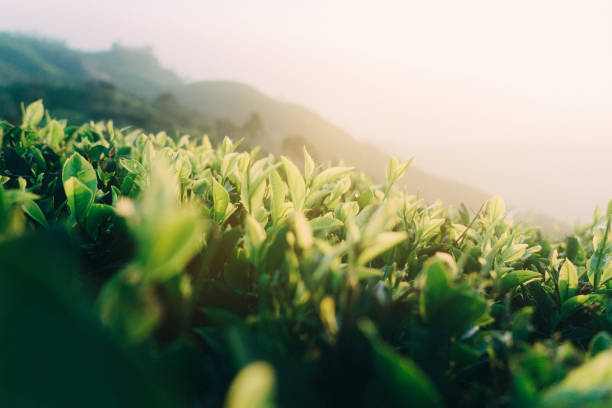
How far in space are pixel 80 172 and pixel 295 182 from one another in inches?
33.5

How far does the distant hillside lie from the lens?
42719mm

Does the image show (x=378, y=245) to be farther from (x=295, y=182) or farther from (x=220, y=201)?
(x=220, y=201)

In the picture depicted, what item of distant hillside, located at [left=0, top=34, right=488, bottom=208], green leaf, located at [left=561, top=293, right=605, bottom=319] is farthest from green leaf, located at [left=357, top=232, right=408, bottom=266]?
distant hillside, located at [left=0, top=34, right=488, bottom=208]

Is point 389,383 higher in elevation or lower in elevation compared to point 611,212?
lower

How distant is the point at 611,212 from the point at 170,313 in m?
1.67

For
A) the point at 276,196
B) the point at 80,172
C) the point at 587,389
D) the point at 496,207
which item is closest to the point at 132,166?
the point at 80,172

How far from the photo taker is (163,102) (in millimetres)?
60094

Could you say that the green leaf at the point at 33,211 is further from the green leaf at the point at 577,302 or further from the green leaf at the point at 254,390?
the green leaf at the point at 577,302

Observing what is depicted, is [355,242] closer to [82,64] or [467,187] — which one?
[467,187]

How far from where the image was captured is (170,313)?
0.71 m

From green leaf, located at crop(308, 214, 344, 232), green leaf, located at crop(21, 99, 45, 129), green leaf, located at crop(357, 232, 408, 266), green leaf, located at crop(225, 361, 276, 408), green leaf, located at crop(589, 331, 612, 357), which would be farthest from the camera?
green leaf, located at crop(21, 99, 45, 129)

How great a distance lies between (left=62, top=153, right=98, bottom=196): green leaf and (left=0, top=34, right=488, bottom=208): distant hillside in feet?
106

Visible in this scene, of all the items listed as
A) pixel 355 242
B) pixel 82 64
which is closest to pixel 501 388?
pixel 355 242

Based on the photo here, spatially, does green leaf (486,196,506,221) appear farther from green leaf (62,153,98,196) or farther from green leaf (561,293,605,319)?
green leaf (62,153,98,196)
